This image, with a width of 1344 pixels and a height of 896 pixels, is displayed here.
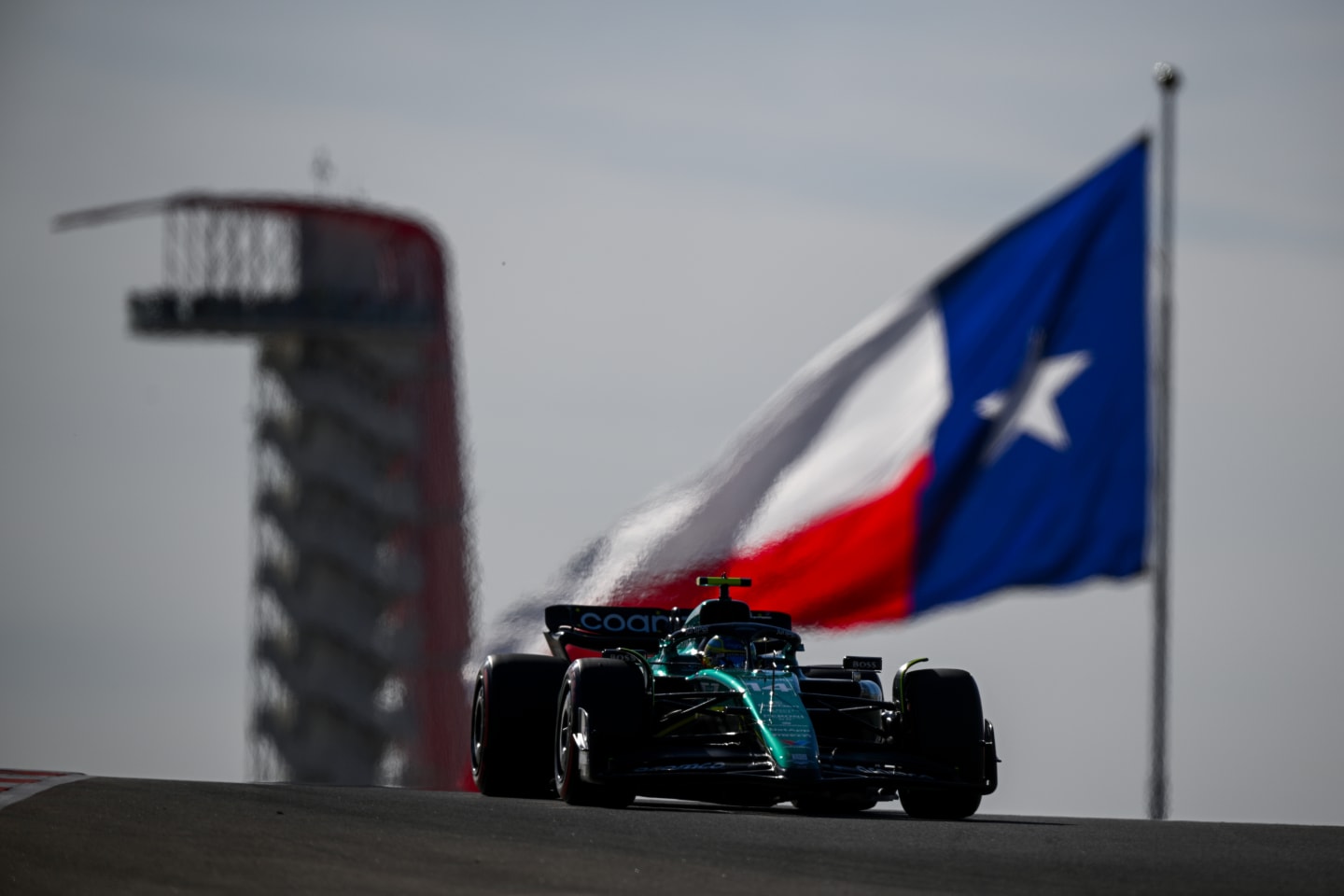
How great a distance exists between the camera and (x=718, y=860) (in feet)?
36.5

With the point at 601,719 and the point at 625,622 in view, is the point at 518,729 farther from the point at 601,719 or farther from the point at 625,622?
the point at 601,719

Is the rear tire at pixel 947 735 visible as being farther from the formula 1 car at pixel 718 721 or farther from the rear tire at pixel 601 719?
the rear tire at pixel 601 719

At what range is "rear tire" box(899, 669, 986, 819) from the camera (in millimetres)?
15758

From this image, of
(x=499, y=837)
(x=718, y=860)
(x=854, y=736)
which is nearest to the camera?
(x=718, y=860)

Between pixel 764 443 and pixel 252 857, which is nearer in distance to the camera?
pixel 252 857

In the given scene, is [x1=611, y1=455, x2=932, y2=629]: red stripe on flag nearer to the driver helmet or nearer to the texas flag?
the texas flag

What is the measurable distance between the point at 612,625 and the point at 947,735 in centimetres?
352

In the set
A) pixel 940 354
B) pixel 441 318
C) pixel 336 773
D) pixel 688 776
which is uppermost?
pixel 441 318

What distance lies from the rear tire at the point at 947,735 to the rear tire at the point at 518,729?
9.12ft

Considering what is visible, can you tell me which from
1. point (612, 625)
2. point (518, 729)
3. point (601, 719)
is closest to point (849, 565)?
point (612, 625)

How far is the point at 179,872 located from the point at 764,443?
12.9 m

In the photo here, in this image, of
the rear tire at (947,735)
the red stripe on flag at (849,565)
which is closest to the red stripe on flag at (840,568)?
the red stripe on flag at (849,565)

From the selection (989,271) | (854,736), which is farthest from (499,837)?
(989,271)

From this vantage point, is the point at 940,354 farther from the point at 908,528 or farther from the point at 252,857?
the point at 252,857
